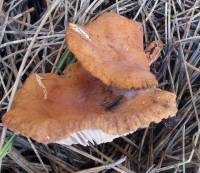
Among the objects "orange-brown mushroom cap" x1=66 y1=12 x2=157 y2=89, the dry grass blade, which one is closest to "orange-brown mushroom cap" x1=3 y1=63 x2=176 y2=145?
"orange-brown mushroom cap" x1=66 y1=12 x2=157 y2=89

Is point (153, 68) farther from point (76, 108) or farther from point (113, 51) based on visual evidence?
point (76, 108)

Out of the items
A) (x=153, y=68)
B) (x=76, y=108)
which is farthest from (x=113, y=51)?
(x=153, y=68)

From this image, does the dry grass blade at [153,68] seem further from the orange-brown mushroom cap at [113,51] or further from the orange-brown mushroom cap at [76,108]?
the orange-brown mushroom cap at [113,51]

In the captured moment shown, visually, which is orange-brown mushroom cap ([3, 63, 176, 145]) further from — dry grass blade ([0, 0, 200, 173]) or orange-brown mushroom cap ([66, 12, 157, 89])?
dry grass blade ([0, 0, 200, 173])

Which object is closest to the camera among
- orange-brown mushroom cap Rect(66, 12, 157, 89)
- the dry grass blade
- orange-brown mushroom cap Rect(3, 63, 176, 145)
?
orange-brown mushroom cap Rect(3, 63, 176, 145)

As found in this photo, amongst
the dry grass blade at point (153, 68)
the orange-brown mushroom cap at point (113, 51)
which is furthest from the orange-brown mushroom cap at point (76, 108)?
the dry grass blade at point (153, 68)

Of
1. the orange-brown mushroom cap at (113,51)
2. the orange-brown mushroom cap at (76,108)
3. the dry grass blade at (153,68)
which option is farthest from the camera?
the dry grass blade at (153,68)
